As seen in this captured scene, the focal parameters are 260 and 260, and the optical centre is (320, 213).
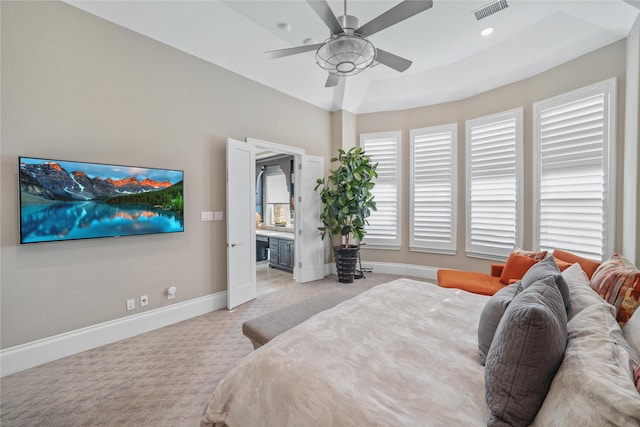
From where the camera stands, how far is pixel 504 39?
11.7ft

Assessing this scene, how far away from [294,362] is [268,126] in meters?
3.68

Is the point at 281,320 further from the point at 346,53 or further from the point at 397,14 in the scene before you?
the point at 397,14

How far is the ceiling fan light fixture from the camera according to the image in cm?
218

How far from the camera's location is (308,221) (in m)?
4.81

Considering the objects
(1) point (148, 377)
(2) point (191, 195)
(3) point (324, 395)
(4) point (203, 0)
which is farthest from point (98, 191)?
(3) point (324, 395)

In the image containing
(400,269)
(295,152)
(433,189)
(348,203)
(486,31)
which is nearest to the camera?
(486,31)

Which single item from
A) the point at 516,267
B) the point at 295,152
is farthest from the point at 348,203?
the point at 516,267

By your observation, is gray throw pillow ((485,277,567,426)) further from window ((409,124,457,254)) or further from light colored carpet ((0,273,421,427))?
window ((409,124,457,254))

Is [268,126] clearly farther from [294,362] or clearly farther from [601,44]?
[601,44]

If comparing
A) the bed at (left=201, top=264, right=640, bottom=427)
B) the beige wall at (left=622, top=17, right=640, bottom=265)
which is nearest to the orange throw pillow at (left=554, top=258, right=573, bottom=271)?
the beige wall at (left=622, top=17, right=640, bottom=265)

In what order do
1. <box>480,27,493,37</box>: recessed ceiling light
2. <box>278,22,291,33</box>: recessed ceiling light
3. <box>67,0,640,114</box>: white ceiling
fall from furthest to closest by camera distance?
<box>480,27,493,37</box>: recessed ceiling light → <box>278,22,291,33</box>: recessed ceiling light → <box>67,0,640,114</box>: white ceiling

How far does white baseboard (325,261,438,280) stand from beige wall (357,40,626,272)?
3.2 inches

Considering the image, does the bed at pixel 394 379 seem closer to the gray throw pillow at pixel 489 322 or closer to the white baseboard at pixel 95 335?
the gray throw pillow at pixel 489 322

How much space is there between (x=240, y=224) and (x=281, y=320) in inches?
75.5
